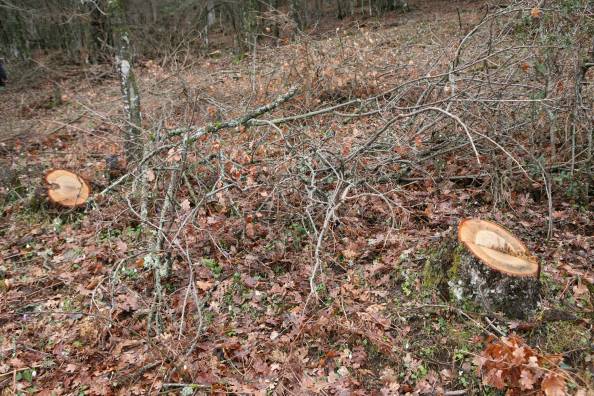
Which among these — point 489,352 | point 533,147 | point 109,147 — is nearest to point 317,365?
point 489,352

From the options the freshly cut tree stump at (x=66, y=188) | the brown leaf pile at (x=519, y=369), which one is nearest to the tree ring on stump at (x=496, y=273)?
the brown leaf pile at (x=519, y=369)

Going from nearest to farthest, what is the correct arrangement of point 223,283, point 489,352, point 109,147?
point 489,352 < point 223,283 < point 109,147

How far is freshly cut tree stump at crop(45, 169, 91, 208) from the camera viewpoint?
6262 millimetres

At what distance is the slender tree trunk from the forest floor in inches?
28.6

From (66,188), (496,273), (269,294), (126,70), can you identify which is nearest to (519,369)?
(496,273)

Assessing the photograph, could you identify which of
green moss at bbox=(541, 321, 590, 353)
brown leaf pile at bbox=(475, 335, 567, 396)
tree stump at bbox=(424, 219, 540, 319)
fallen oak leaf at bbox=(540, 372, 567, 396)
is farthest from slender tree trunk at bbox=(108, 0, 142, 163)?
fallen oak leaf at bbox=(540, 372, 567, 396)

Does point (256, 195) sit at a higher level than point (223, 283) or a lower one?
higher

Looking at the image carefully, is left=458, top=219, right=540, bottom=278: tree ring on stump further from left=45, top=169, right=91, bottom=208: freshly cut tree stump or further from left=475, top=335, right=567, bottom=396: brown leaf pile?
left=45, top=169, right=91, bottom=208: freshly cut tree stump

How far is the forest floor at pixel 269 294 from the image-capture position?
10.9ft

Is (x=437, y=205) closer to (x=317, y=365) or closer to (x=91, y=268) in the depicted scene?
(x=317, y=365)

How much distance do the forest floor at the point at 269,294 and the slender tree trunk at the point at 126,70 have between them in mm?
727

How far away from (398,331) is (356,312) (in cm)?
39

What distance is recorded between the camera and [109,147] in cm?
860

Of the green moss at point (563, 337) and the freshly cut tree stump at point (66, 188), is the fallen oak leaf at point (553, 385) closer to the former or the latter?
the green moss at point (563, 337)
